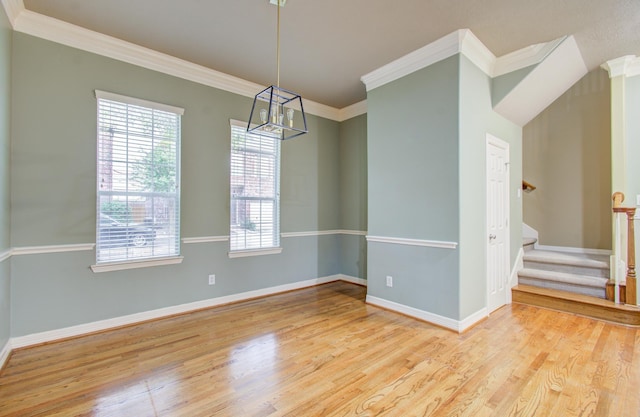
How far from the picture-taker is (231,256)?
3.95m

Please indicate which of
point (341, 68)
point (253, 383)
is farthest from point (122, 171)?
point (341, 68)

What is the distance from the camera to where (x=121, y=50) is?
3.13 meters

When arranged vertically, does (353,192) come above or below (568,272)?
→ above

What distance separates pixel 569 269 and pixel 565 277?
30cm

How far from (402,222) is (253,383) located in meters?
2.28

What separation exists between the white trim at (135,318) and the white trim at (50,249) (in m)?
0.73

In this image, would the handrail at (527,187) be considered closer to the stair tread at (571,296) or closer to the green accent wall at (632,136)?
the green accent wall at (632,136)

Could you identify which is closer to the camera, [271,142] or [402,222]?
[402,222]

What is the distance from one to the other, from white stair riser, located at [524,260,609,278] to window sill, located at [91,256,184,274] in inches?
187

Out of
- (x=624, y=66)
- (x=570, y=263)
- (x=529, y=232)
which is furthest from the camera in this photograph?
(x=529, y=232)

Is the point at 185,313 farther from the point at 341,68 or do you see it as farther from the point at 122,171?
the point at 341,68

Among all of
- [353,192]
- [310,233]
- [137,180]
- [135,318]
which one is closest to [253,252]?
[310,233]

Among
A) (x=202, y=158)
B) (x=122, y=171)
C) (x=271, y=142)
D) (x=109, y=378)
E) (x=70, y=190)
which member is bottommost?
(x=109, y=378)

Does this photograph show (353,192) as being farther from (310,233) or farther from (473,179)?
(473,179)
